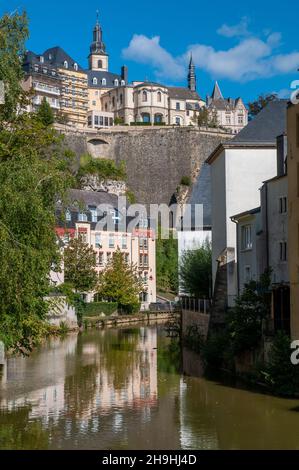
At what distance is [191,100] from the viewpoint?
12738cm

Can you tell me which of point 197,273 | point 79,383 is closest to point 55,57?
point 197,273

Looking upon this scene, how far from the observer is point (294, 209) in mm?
21828

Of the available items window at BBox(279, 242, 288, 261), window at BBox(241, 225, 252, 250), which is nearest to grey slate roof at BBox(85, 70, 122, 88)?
window at BBox(241, 225, 252, 250)

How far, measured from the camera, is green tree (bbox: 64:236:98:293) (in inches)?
2186

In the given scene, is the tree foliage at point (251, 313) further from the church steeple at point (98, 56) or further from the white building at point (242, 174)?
the church steeple at point (98, 56)

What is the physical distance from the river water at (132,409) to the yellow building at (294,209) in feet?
8.58

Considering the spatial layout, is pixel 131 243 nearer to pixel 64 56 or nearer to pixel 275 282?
pixel 275 282

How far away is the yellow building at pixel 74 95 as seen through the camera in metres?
117

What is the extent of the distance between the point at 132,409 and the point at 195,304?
15.2 metres

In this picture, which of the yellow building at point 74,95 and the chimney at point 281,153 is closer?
the chimney at point 281,153

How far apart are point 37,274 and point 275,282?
31.6ft

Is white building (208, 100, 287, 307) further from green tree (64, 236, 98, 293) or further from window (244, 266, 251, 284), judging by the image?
green tree (64, 236, 98, 293)

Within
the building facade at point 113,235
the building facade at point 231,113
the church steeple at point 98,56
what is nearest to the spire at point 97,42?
the church steeple at point 98,56

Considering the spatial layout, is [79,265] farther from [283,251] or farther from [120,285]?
[283,251]
